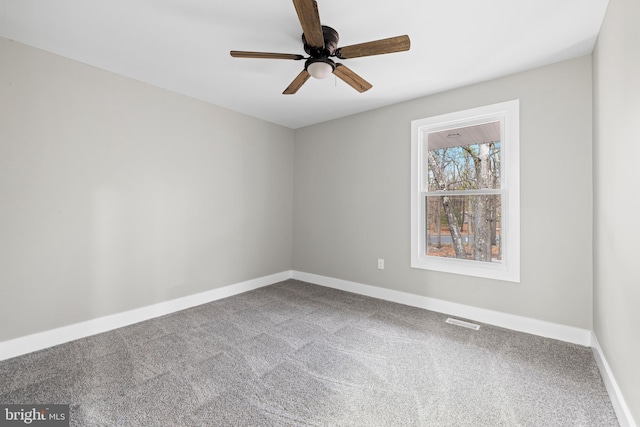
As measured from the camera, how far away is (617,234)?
166cm

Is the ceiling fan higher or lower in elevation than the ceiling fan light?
higher

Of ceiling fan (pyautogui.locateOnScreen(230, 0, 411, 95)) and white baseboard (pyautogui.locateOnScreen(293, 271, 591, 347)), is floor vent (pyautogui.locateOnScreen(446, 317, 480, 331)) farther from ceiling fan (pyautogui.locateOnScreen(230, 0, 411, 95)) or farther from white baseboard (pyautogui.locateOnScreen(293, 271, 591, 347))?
ceiling fan (pyautogui.locateOnScreen(230, 0, 411, 95))

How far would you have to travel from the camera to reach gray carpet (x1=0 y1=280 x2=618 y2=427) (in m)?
1.61

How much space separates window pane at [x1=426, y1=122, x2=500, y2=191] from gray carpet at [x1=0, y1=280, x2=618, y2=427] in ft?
4.89

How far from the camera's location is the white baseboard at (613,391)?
145cm

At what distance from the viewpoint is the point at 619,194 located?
1.62 metres

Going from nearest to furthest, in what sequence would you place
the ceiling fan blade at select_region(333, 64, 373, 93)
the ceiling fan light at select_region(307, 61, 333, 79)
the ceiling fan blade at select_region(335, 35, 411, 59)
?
the ceiling fan blade at select_region(335, 35, 411, 59), the ceiling fan light at select_region(307, 61, 333, 79), the ceiling fan blade at select_region(333, 64, 373, 93)

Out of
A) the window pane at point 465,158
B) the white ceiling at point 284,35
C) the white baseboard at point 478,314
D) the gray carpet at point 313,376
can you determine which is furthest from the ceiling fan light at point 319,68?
the white baseboard at point 478,314

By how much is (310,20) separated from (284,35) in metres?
0.62

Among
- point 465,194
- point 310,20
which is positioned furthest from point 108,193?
point 465,194

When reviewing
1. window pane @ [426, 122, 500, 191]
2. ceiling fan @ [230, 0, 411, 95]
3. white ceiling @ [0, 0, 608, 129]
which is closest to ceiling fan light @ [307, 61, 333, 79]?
ceiling fan @ [230, 0, 411, 95]

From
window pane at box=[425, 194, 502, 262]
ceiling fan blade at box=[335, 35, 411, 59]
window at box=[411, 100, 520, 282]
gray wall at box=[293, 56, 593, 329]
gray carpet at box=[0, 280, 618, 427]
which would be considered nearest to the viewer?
A: gray carpet at box=[0, 280, 618, 427]

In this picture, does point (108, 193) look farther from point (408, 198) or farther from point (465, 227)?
point (465, 227)

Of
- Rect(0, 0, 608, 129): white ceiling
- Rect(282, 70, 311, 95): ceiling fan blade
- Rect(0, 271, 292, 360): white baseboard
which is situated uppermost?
Rect(0, 0, 608, 129): white ceiling
